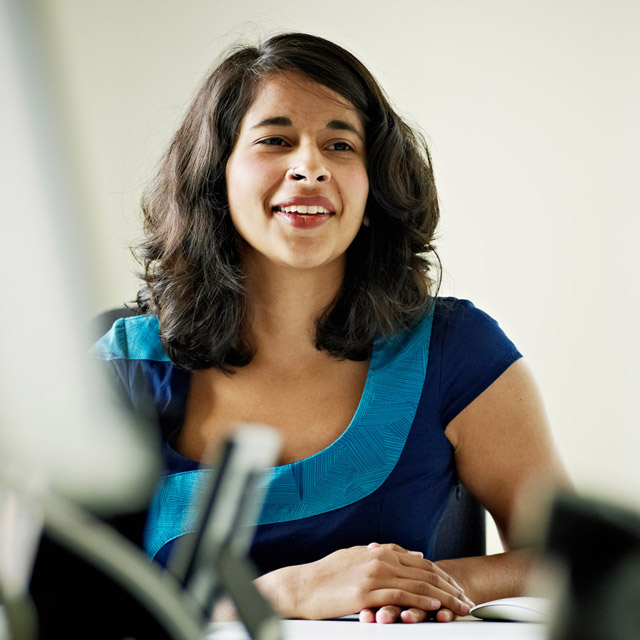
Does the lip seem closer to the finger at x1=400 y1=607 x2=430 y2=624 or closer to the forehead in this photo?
the forehead

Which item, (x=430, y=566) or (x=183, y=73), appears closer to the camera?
(x=430, y=566)

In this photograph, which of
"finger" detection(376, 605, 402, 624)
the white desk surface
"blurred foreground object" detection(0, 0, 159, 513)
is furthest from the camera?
"finger" detection(376, 605, 402, 624)

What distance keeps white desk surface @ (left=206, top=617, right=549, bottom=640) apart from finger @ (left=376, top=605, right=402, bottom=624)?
20mm

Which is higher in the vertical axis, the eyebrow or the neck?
the eyebrow

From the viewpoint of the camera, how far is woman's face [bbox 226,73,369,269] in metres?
1.17

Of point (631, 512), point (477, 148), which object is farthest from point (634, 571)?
point (477, 148)

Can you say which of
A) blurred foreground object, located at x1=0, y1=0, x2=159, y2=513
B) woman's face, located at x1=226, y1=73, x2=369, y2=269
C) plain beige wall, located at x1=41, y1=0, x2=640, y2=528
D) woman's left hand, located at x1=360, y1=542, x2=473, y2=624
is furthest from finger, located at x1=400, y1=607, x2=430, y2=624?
plain beige wall, located at x1=41, y1=0, x2=640, y2=528

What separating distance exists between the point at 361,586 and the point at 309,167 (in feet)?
1.88

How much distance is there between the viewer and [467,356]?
1.24 meters

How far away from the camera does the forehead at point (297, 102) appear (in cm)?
120

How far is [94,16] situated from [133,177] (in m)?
0.42

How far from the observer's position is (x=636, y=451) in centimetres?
216

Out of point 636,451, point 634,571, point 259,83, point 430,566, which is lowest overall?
point 636,451

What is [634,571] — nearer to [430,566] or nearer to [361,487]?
[430,566]
